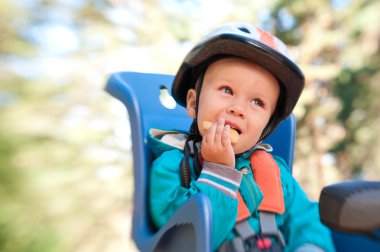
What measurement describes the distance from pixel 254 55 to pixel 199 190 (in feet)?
1.29

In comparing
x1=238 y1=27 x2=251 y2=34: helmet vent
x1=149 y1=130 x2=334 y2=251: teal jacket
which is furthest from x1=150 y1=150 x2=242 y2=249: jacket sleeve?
x1=238 y1=27 x2=251 y2=34: helmet vent

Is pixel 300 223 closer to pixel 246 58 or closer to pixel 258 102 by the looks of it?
pixel 258 102

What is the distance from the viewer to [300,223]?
1.34m

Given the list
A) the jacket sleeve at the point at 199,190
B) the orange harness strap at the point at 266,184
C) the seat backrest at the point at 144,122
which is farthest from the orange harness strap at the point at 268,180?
the seat backrest at the point at 144,122

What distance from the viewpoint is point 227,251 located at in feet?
3.99

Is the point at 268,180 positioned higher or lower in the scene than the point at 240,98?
lower

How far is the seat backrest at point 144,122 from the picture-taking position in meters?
1.40

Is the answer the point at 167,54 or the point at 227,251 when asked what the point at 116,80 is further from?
the point at 167,54

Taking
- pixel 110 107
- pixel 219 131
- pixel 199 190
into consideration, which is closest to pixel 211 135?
pixel 219 131

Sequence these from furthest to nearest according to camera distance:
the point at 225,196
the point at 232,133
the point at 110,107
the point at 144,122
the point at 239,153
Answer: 1. the point at 110,107
2. the point at 144,122
3. the point at 239,153
4. the point at 232,133
5. the point at 225,196

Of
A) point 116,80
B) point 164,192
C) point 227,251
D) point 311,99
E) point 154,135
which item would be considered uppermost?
point 311,99

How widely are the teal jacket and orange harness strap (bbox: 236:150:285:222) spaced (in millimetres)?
17

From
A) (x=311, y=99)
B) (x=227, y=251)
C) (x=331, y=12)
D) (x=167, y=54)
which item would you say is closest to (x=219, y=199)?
(x=227, y=251)

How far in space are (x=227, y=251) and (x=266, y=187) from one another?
231 mm
